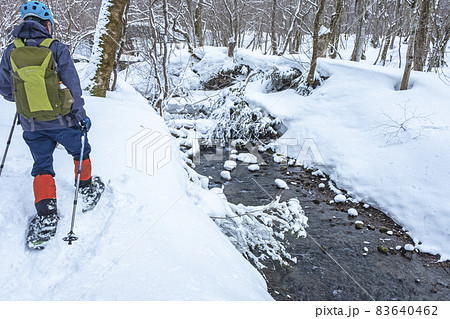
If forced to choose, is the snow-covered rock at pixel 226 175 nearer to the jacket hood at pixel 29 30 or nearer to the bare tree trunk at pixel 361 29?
the jacket hood at pixel 29 30

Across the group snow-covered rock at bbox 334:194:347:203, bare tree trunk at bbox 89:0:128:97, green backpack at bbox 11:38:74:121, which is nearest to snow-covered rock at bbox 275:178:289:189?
snow-covered rock at bbox 334:194:347:203

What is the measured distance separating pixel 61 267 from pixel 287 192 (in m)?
5.31

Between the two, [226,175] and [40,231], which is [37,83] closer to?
[40,231]

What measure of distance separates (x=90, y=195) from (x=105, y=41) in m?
3.28

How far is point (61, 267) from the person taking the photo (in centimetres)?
189

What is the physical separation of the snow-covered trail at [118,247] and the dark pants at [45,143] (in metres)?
0.31

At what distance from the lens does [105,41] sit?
456cm

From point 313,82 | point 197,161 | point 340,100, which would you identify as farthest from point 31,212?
point 313,82

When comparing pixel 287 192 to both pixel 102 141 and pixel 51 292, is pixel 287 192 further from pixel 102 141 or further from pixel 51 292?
pixel 51 292

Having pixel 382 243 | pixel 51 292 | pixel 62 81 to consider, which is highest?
pixel 62 81

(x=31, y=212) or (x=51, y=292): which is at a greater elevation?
(x=31, y=212)

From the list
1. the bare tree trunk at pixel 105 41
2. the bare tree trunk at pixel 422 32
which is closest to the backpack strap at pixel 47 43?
the bare tree trunk at pixel 105 41

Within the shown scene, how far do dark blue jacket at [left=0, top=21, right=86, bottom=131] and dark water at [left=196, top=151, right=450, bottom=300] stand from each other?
329cm

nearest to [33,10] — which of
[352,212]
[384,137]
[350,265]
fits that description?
[350,265]
